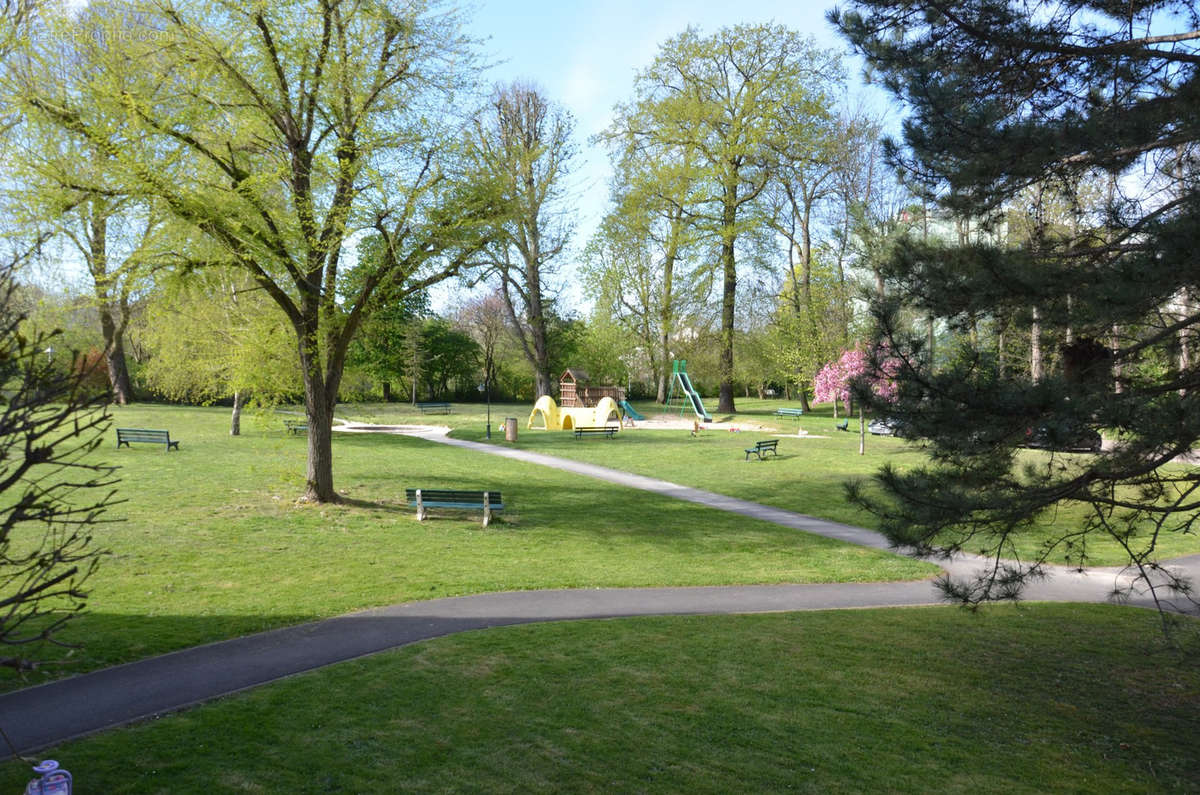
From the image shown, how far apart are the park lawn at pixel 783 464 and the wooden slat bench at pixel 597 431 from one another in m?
0.49

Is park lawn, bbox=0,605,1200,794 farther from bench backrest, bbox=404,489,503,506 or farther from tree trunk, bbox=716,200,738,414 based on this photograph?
tree trunk, bbox=716,200,738,414

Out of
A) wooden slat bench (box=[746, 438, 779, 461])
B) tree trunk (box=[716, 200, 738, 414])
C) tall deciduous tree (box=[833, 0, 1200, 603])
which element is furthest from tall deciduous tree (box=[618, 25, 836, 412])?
tall deciduous tree (box=[833, 0, 1200, 603])

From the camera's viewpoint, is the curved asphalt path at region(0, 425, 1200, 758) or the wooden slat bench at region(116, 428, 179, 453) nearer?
the curved asphalt path at region(0, 425, 1200, 758)

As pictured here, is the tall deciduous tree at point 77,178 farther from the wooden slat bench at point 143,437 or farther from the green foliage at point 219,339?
the wooden slat bench at point 143,437

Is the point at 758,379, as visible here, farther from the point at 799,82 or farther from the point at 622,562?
the point at 622,562

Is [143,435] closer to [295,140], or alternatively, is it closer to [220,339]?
[220,339]

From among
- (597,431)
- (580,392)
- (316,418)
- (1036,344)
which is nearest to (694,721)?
(1036,344)

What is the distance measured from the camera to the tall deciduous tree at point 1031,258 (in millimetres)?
5535

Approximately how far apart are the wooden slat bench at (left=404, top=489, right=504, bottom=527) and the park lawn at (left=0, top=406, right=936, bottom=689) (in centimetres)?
38

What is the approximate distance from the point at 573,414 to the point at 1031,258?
1205 inches

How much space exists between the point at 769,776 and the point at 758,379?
55.1m

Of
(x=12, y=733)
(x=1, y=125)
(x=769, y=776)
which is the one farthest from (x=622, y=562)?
(x=1, y=125)

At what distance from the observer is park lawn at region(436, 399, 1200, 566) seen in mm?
14273

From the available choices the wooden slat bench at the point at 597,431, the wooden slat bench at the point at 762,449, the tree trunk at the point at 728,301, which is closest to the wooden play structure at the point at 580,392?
the wooden slat bench at the point at 597,431
